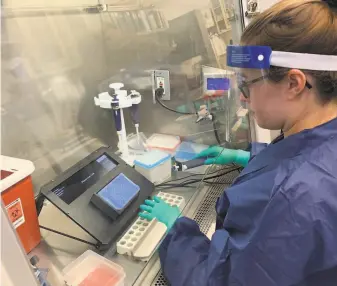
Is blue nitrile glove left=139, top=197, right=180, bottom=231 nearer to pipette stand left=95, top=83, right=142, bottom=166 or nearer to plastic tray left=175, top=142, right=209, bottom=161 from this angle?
pipette stand left=95, top=83, right=142, bottom=166

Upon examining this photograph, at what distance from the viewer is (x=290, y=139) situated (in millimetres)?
768

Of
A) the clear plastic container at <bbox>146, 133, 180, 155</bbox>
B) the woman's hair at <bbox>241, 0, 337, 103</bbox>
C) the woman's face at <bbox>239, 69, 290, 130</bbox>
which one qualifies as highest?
the woman's hair at <bbox>241, 0, 337, 103</bbox>

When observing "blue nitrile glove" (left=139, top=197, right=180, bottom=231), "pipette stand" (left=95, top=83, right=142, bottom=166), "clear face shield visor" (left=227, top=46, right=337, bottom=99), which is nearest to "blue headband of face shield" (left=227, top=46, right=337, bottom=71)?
"clear face shield visor" (left=227, top=46, right=337, bottom=99)

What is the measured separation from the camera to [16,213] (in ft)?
2.92

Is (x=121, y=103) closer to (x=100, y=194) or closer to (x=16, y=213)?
(x=100, y=194)

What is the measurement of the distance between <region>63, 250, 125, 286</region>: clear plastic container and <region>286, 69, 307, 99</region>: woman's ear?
0.62m

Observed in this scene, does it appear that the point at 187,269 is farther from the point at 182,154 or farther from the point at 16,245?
the point at 182,154

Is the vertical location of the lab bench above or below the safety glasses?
below

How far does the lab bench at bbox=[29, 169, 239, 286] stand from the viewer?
36.0 inches

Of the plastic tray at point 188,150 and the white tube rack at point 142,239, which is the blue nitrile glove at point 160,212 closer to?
the white tube rack at point 142,239

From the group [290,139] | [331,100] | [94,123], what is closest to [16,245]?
[290,139]

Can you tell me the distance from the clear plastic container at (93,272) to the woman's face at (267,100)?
1.80 feet

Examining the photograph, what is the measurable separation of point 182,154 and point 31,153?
0.64 metres

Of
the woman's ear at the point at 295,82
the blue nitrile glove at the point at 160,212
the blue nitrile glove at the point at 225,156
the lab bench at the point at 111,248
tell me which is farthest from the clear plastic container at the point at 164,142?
the woman's ear at the point at 295,82
